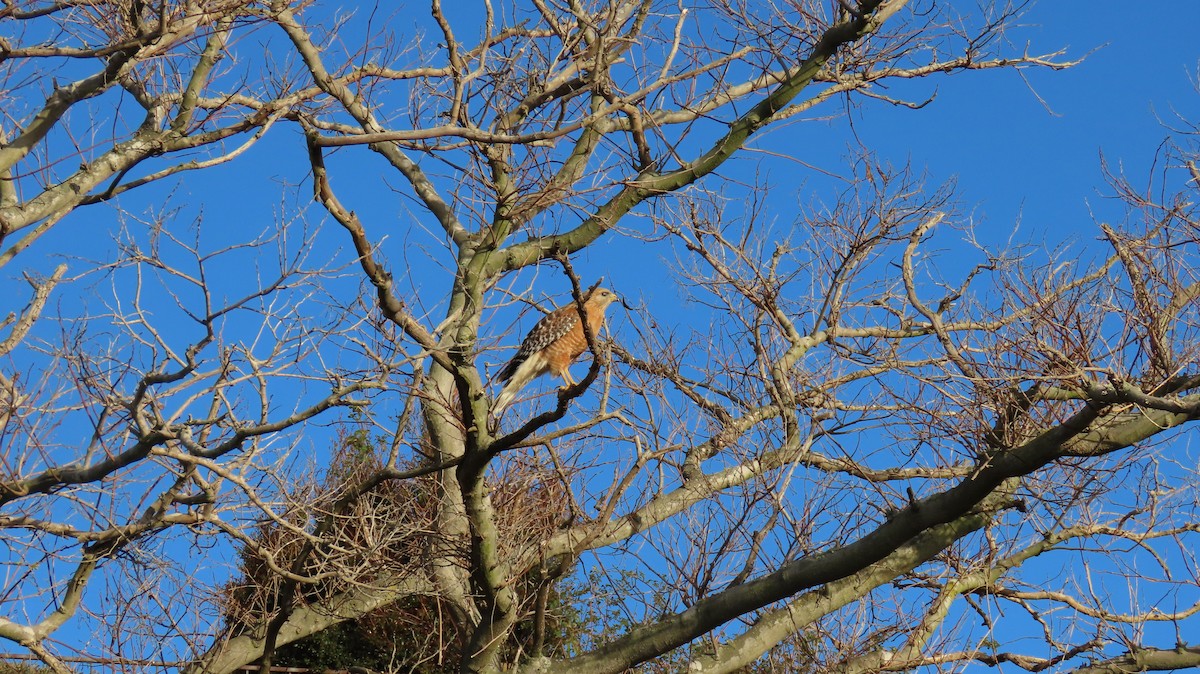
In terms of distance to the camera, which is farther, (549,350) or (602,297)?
(602,297)

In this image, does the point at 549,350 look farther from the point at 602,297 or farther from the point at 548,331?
the point at 602,297

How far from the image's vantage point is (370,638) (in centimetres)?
1055

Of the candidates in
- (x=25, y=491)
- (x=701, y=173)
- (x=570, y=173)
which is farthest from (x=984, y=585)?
(x=25, y=491)

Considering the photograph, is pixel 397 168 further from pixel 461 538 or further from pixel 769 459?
pixel 769 459

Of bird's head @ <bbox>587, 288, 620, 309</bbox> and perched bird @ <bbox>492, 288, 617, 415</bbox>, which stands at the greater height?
bird's head @ <bbox>587, 288, 620, 309</bbox>

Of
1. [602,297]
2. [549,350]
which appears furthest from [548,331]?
[602,297]

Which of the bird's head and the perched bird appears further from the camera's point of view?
the bird's head

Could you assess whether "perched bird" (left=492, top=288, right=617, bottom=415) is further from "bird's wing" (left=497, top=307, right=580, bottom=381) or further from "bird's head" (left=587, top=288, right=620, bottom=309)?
"bird's head" (left=587, top=288, right=620, bottom=309)

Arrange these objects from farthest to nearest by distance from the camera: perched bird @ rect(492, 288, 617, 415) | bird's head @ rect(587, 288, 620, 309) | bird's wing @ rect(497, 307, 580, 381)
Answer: bird's head @ rect(587, 288, 620, 309)
bird's wing @ rect(497, 307, 580, 381)
perched bird @ rect(492, 288, 617, 415)

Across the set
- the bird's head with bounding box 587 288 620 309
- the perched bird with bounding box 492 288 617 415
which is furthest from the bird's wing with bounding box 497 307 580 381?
the bird's head with bounding box 587 288 620 309

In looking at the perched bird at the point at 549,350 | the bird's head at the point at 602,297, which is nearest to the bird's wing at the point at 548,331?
the perched bird at the point at 549,350

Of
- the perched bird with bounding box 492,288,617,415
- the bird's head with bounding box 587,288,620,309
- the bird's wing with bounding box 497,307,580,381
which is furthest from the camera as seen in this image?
the bird's head with bounding box 587,288,620,309

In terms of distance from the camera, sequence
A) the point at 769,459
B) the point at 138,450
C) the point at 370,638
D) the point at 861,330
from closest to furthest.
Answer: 1. the point at 138,450
2. the point at 769,459
3. the point at 861,330
4. the point at 370,638

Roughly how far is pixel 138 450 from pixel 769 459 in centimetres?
419
